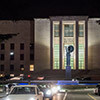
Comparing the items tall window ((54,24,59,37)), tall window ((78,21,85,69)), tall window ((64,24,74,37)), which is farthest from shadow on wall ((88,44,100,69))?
tall window ((54,24,59,37))

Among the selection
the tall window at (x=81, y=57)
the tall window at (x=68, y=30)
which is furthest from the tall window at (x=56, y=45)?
the tall window at (x=81, y=57)

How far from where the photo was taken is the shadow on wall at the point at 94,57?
84562 millimetres

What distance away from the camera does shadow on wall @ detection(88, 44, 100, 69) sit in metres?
84.6

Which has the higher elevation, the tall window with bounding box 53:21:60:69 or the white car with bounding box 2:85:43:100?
the tall window with bounding box 53:21:60:69

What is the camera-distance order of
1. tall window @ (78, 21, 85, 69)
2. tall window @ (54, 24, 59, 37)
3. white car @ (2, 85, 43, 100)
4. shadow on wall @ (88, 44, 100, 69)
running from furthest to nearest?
shadow on wall @ (88, 44, 100, 69) < tall window @ (54, 24, 59, 37) < tall window @ (78, 21, 85, 69) < white car @ (2, 85, 43, 100)

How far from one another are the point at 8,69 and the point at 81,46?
22.8 metres

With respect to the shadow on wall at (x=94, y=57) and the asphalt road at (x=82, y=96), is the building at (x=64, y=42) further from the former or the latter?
the asphalt road at (x=82, y=96)

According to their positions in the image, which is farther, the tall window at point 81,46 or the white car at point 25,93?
the tall window at point 81,46

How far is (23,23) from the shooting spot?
94250 mm

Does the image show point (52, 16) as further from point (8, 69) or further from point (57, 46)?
point (8, 69)

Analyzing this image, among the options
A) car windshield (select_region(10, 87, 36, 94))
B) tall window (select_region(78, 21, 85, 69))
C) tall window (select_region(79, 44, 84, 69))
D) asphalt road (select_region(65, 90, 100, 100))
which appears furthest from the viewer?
tall window (select_region(79, 44, 84, 69))

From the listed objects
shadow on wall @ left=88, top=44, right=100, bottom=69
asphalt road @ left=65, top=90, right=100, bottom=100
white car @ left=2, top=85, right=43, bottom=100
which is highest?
shadow on wall @ left=88, top=44, right=100, bottom=69

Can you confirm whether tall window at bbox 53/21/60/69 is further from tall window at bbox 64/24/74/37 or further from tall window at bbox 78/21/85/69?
tall window at bbox 78/21/85/69

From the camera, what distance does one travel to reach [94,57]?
84.7 m
